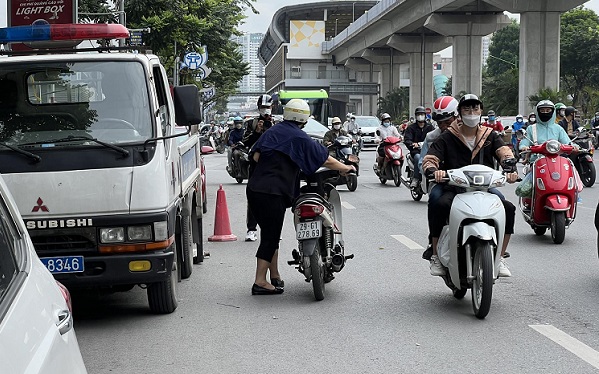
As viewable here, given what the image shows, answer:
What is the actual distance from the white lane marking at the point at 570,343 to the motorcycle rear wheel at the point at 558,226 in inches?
197

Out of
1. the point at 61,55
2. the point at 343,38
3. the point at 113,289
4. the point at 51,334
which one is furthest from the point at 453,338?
the point at 343,38

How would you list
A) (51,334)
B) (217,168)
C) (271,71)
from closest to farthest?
1. (51,334)
2. (217,168)
3. (271,71)

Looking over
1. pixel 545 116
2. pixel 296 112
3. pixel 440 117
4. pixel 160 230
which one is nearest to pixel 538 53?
pixel 545 116

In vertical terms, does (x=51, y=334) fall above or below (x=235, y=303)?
above

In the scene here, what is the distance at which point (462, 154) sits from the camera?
8344mm

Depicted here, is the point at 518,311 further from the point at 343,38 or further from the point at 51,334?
the point at 343,38

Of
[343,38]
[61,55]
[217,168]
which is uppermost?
[343,38]

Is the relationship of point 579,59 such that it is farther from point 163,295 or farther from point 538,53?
point 163,295

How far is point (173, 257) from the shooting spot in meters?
7.46

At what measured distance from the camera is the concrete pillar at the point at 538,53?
153 feet

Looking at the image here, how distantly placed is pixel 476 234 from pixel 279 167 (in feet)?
6.43

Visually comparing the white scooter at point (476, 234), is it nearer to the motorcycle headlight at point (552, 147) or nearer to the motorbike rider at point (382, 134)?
the motorcycle headlight at point (552, 147)

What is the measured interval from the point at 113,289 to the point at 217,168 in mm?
25428

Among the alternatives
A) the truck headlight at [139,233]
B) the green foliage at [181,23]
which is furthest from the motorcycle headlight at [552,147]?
the green foliage at [181,23]
